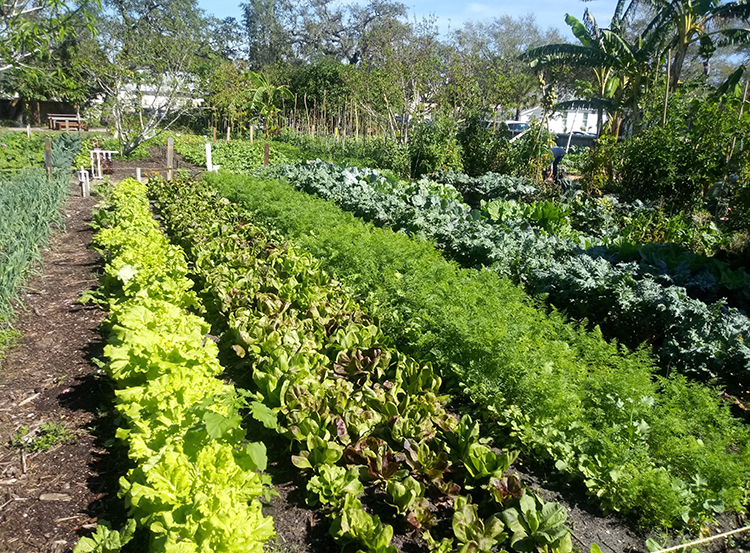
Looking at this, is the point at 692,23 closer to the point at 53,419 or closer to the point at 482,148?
the point at 482,148

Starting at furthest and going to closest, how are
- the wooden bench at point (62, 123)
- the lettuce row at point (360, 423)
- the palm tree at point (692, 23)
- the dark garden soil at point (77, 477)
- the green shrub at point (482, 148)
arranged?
the wooden bench at point (62, 123) → the palm tree at point (692, 23) → the green shrub at point (482, 148) → the dark garden soil at point (77, 477) → the lettuce row at point (360, 423)

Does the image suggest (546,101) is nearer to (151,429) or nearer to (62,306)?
(62,306)

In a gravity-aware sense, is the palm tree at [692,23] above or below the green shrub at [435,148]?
above

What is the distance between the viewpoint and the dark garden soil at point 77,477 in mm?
2982

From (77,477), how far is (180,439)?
0.95m

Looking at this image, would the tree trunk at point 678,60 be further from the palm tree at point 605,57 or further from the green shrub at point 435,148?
the green shrub at point 435,148

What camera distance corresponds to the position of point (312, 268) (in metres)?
→ 6.07

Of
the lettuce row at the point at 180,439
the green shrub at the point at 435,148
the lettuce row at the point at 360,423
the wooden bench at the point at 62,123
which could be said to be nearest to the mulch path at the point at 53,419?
the lettuce row at the point at 180,439

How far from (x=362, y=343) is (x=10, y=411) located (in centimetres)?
259

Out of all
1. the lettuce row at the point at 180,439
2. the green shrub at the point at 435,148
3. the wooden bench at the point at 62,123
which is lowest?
the lettuce row at the point at 180,439

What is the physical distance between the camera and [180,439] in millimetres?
2982

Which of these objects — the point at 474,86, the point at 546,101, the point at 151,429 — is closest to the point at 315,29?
the point at 474,86

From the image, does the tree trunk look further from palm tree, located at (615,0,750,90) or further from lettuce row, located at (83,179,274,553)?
lettuce row, located at (83,179,274,553)

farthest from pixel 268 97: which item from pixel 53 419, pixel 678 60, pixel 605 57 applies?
pixel 53 419
